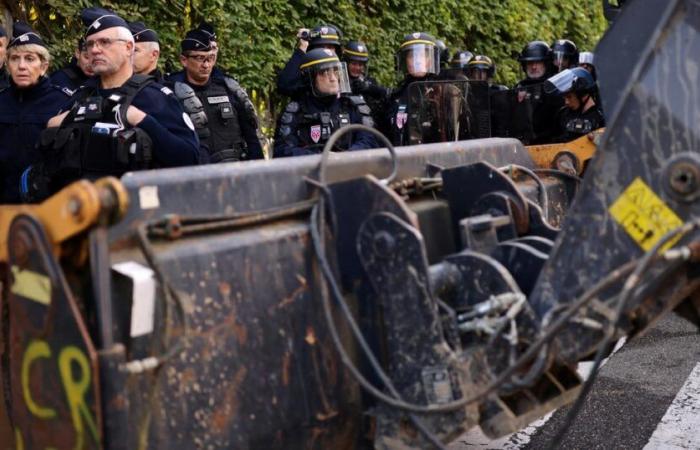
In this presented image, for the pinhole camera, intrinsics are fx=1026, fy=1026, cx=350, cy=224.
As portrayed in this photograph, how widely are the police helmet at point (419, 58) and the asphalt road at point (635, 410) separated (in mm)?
3476

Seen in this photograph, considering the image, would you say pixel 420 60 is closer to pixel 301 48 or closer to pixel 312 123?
pixel 301 48

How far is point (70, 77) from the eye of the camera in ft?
22.7

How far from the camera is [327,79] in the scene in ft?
24.4

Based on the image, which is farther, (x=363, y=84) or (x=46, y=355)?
(x=363, y=84)

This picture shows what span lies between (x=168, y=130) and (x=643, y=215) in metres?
2.60

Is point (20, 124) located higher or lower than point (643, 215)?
higher

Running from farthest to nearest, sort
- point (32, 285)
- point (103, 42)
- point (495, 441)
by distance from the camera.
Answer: point (495, 441) → point (103, 42) → point (32, 285)

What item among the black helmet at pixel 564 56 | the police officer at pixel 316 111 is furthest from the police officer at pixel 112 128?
the black helmet at pixel 564 56

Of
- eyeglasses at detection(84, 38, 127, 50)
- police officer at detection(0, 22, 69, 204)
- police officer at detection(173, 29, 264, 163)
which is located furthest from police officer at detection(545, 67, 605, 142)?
eyeglasses at detection(84, 38, 127, 50)

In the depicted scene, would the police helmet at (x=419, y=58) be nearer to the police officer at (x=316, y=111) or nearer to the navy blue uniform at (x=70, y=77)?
the police officer at (x=316, y=111)

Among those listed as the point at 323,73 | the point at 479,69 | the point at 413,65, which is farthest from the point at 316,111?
the point at 479,69

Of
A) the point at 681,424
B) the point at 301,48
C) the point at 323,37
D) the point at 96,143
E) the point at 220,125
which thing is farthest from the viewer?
the point at 301,48

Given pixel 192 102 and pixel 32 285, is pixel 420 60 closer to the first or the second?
pixel 192 102

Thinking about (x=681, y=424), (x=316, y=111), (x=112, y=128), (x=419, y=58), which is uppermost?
(x=419, y=58)
